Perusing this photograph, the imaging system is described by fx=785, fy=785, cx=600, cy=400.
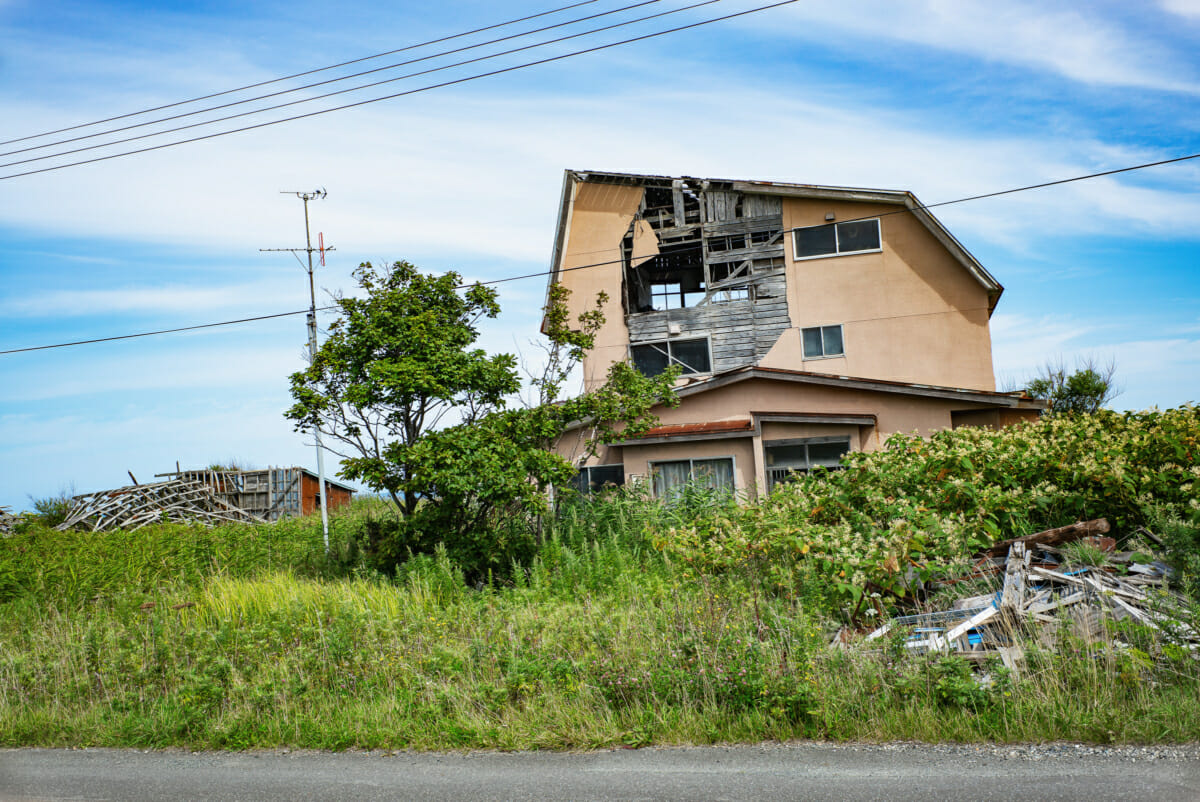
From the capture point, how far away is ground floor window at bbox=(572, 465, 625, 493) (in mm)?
16000

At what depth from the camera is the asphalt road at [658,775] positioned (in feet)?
14.2

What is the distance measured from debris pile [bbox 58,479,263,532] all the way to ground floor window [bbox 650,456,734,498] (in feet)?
39.8

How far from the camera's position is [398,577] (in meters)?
10.3

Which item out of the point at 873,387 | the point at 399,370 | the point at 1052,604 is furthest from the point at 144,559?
the point at 873,387

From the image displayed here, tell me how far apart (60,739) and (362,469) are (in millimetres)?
4968

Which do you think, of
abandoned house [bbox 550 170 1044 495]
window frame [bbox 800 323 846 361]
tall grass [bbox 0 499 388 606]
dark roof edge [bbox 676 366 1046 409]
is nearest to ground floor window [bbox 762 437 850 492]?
abandoned house [bbox 550 170 1044 495]

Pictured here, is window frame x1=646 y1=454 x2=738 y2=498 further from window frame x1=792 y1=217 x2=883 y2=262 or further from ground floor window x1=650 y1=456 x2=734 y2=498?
window frame x1=792 y1=217 x2=883 y2=262

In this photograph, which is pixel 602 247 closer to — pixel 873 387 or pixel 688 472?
pixel 688 472

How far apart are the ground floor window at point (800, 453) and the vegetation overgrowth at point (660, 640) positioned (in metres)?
4.27

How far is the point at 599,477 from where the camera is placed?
1630 centimetres

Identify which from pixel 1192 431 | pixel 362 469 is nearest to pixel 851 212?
pixel 1192 431

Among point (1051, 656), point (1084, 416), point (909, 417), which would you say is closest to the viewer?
point (1051, 656)

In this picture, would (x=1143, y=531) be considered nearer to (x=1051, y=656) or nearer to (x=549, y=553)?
(x=1051, y=656)

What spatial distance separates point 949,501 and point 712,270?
13.4m
